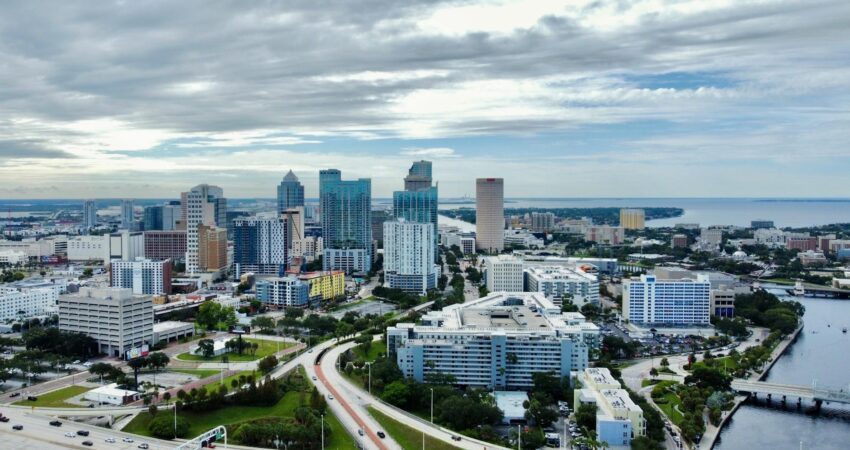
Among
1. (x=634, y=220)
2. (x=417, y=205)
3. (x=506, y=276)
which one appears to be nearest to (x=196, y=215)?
(x=417, y=205)

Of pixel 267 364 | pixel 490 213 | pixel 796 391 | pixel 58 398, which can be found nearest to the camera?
pixel 58 398

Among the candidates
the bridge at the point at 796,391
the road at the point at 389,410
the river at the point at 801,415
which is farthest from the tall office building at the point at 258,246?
the bridge at the point at 796,391

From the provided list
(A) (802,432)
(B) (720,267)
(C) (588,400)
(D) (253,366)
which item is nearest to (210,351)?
(D) (253,366)

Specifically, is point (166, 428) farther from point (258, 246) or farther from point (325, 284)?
point (258, 246)

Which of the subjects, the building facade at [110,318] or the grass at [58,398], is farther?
the building facade at [110,318]

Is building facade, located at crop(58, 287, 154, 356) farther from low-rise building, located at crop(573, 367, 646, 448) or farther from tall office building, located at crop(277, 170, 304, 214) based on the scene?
tall office building, located at crop(277, 170, 304, 214)

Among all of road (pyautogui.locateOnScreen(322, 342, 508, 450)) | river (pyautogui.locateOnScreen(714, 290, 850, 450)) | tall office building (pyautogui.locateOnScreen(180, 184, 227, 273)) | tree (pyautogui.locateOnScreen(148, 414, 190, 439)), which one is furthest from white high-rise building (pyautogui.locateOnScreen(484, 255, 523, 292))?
tree (pyautogui.locateOnScreen(148, 414, 190, 439))

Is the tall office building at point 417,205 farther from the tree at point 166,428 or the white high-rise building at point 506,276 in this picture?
the tree at point 166,428
